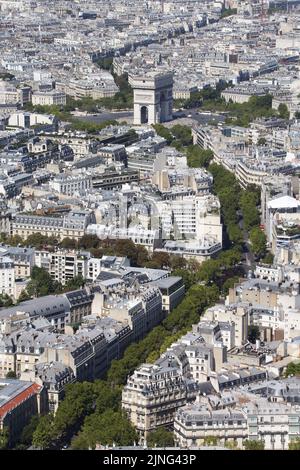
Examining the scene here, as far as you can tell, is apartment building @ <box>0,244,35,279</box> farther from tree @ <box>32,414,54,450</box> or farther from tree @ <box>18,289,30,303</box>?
tree @ <box>32,414,54,450</box>

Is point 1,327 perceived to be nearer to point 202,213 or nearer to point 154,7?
point 202,213

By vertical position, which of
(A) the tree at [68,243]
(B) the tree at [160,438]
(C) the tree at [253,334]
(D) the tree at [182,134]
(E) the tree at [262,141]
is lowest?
(D) the tree at [182,134]

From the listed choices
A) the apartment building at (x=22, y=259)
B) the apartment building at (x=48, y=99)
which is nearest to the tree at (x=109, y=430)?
the apartment building at (x=22, y=259)

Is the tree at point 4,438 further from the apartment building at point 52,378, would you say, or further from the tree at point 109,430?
the apartment building at point 52,378

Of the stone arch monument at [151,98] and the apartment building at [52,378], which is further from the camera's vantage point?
the stone arch monument at [151,98]

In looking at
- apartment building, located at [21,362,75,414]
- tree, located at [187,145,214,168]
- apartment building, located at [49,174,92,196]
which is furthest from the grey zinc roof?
tree, located at [187,145,214,168]
